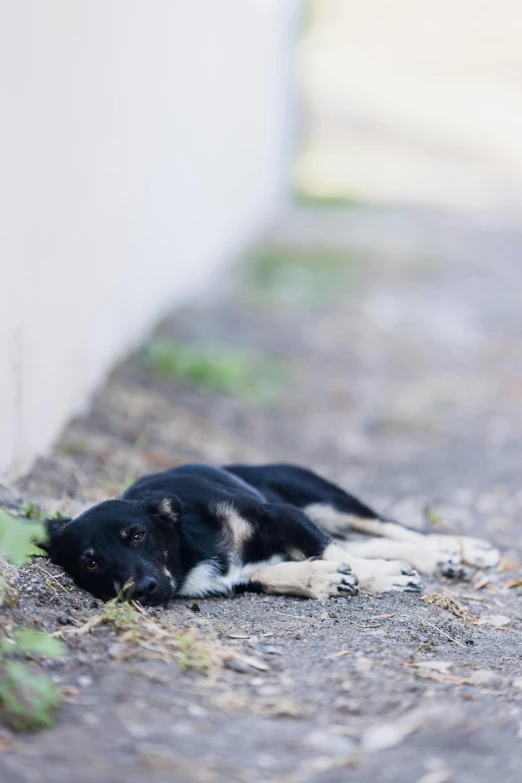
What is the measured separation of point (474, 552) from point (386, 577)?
895 millimetres

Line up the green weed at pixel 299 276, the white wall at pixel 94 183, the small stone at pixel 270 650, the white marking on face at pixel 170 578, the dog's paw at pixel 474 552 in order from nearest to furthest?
1. the small stone at pixel 270 650
2. the white marking on face at pixel 170 578
3. the dog's paw at pixel 474 552
4. the white wall at pixel 94 183
5. the green weed at pixel 299 276

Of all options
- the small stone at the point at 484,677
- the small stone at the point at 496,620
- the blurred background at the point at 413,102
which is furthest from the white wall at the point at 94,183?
the blurred background at the point at 413,102

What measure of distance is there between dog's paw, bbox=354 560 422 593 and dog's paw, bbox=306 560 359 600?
0.51 ft

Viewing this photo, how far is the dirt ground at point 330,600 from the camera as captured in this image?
3002 mm

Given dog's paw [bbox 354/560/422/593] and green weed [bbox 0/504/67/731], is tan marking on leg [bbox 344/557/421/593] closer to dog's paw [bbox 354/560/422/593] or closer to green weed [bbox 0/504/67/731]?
dog's paw [bbox 354/560/422/593]

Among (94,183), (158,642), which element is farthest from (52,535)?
(94,183)

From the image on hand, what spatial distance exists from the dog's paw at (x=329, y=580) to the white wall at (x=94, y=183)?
1872 millimetres

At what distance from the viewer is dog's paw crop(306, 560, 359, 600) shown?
4.63m

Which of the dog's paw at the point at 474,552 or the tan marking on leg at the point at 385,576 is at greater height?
the tan marking on leg at the point at 385,576

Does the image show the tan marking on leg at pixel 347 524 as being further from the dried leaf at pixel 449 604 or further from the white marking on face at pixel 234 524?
the dried leaf at pixel 449 604

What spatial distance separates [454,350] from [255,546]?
23.6ft

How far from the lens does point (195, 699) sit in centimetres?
329

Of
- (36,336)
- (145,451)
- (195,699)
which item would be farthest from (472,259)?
(195,699)

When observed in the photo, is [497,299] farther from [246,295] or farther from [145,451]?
[145,451]
